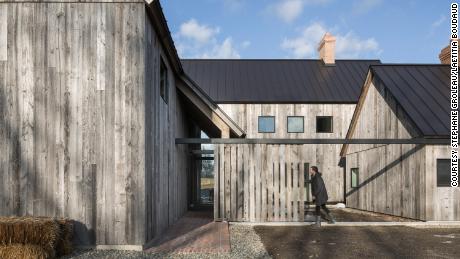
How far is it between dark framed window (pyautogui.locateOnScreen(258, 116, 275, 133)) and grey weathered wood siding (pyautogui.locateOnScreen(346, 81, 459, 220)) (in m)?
4.22

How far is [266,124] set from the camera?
20.4 metres

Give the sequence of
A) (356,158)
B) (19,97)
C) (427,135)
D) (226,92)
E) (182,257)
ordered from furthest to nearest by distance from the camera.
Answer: (226,92)
(356,158)
(427,135)
(19,97)
(182,257)

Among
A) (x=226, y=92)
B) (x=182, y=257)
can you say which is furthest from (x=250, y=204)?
(x=226, y=92)

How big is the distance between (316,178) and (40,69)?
819 cm

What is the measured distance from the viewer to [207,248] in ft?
26.3

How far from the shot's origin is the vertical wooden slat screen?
1227 centimetres

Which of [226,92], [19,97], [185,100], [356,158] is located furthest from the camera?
[226,92]

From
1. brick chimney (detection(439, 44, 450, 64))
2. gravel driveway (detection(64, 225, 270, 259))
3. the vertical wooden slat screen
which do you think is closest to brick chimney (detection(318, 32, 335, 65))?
brick chimney (detection(439, 44, 450, 64))

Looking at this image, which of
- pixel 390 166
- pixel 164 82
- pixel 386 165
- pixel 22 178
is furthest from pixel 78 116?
pixel 386 165

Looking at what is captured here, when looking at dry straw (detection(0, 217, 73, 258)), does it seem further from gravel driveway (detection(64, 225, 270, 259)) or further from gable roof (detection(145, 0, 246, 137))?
gable roof (detection(145, 0, 246, 137))

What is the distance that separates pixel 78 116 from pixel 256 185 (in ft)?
20.8

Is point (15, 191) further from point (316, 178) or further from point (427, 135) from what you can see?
point (427, 135)

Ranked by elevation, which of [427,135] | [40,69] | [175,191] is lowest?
[175,191]

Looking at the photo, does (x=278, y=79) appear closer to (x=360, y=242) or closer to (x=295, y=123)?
(x=295, y=123)
